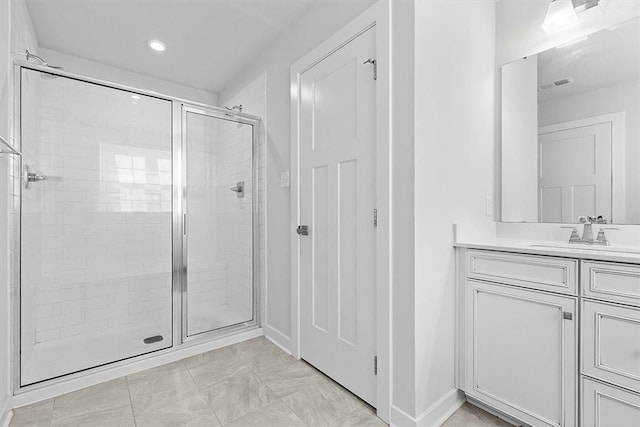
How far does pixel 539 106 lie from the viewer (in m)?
1.78

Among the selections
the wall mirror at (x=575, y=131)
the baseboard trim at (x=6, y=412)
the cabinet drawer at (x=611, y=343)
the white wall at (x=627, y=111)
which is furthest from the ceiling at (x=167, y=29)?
the baseboard trim at (x=6, y=412)

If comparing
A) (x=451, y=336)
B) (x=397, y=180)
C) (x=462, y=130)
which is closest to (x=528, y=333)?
(x=451, y=336)

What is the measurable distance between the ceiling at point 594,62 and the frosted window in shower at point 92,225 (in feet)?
8.26

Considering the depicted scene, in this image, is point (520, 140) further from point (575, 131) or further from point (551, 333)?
point (551, 333)

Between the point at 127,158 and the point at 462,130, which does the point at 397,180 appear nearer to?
the point at 462,130

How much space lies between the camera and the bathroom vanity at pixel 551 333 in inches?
44.1

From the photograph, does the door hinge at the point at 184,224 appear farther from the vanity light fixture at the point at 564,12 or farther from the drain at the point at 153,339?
the vanity light fixture at the point at 564,12

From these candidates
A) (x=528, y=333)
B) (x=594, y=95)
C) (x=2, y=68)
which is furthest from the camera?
(x=594, y=95)

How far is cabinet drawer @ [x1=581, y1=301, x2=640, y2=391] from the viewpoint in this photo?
3.58 ft

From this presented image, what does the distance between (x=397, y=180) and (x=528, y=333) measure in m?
0.90

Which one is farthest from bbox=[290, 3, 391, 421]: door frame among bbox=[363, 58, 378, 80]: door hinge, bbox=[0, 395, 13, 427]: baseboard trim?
bbox=[0, 395, 13, 427]: baseboard trim

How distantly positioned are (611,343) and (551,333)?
19 cm

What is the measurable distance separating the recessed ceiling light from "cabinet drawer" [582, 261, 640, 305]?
3234mm

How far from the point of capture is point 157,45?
8.63 ft
